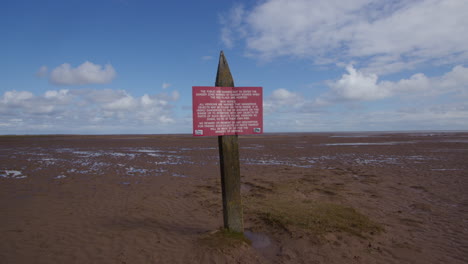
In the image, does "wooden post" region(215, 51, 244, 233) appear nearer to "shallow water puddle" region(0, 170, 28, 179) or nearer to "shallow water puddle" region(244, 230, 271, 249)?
"shallow water puddle" region(244, 230, 271, 249)

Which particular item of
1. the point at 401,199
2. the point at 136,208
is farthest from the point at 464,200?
the point at 136,208

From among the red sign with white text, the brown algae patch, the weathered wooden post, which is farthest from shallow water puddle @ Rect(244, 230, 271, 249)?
the red sign with white text

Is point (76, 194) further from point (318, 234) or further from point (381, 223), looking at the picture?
point (381, 223)

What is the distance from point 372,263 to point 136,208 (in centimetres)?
627

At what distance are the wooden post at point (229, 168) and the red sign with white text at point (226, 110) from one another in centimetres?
21

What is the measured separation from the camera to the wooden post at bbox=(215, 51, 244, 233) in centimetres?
537

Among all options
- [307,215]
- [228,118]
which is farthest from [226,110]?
[307,215]

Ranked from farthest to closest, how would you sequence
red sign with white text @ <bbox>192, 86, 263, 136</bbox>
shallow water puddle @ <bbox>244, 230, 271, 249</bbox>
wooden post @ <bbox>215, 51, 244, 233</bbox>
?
shallow water puddle @ <bbox>244, 230, 271, 249</bbox>, wooden post @ <bbox>215, 51, 244, 233</bbox>, red sign with white text @ <bbox>192, 86, 263, 136</bbox>

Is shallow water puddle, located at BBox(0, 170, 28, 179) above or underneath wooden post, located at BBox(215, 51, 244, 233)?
underneath

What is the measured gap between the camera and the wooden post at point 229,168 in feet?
17.6

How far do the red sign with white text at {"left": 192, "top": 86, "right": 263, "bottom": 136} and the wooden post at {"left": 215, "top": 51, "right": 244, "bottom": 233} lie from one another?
0.68 ft

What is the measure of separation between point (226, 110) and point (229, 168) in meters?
1.15

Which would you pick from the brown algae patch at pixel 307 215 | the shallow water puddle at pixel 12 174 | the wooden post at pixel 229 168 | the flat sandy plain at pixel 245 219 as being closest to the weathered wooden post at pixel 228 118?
the wooden post at pixel 229 168

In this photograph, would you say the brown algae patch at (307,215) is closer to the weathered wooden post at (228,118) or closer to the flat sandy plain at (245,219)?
the flat sandy plain at (245,219)
